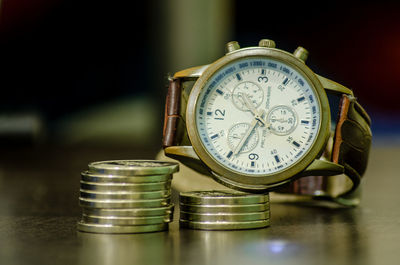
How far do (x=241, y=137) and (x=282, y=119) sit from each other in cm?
14

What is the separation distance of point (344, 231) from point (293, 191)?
713 mm

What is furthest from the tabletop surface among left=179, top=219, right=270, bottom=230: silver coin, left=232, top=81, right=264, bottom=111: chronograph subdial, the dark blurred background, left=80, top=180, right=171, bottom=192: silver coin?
the dark blurred background

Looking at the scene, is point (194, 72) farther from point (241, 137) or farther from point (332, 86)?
point (332, 86)

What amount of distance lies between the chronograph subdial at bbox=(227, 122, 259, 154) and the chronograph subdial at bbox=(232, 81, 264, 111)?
0.06m

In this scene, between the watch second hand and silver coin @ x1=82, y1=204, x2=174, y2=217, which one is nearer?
silver coin @ x1=82, y1=204, x2=174, y2=217

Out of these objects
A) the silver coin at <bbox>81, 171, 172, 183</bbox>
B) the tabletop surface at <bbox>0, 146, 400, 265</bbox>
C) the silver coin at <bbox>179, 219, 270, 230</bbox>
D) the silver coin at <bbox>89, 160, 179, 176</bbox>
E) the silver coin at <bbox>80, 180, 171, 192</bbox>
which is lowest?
the tabletop surface at <bbox>0, 146, 400, 265</bbox>

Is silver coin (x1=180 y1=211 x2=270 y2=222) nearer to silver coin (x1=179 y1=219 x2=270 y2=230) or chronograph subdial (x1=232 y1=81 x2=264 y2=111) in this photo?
silver coin (x1=179 y1=219 x2=270 y2=230)

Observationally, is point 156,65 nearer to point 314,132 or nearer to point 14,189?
point 14,189

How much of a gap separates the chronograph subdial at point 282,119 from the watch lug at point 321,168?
126 mm

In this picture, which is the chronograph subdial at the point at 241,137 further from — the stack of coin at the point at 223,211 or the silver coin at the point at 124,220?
the silver coin at the point at 124,220

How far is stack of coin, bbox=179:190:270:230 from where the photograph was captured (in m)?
1.83

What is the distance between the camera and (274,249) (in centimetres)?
156

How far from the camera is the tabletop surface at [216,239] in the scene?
4.75 ft

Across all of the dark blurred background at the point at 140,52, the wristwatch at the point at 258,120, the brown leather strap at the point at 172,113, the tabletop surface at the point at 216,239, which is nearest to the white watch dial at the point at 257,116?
the wristwatch at the point at 258,120
